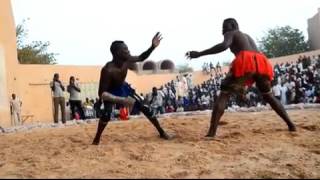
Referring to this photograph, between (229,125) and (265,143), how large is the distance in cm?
213

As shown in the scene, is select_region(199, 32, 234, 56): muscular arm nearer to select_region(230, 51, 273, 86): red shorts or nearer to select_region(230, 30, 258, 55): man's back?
select_region(230, 30, 258, 55): man's back

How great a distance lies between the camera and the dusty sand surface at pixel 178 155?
16.0 ft

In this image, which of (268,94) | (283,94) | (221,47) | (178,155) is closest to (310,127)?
(268,94)

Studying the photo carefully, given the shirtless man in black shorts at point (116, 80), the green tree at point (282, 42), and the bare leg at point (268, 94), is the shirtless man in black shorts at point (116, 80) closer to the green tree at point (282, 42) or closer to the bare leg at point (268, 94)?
the bare leg at point (268, 94)

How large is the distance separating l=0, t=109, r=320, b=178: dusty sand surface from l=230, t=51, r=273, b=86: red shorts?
0.82 metres

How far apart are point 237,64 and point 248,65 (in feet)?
0.45

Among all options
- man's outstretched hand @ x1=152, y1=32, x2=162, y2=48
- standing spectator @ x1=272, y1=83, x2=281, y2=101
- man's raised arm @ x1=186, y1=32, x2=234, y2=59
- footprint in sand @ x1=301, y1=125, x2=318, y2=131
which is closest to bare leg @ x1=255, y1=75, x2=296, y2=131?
footprint in sand @ x1=301, y1=125, x2=318, y2=131

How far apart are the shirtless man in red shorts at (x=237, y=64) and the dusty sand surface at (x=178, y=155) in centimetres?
44

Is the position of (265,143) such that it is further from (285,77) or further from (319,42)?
(319,42)

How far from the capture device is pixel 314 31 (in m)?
32.1

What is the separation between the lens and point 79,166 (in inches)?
208

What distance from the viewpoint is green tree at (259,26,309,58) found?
42184 millimetres

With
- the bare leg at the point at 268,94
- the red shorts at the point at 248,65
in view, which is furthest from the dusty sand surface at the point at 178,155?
the red shorts at the point at 248,65

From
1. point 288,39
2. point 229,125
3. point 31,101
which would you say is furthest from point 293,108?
point 288,39
